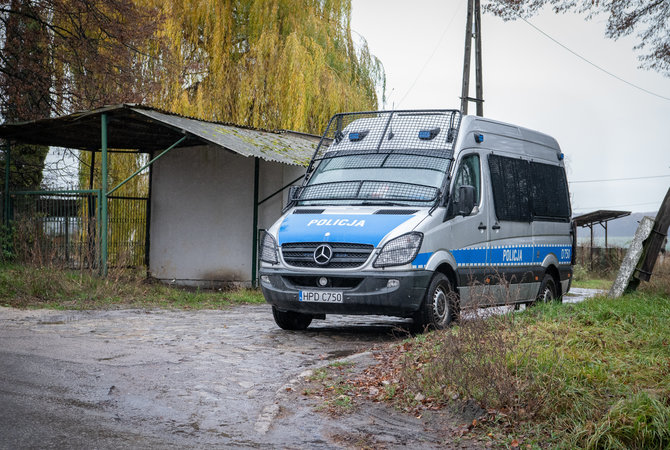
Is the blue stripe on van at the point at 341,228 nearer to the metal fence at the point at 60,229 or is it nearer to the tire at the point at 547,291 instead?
the tire at the point at 547,291

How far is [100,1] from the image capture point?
18344mm

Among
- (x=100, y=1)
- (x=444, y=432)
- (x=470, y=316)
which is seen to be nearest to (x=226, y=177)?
(x=100, y=1)

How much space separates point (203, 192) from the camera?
58.2 ft

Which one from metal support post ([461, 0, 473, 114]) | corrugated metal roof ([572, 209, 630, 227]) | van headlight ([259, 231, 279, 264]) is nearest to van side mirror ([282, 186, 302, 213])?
van headlight ([259, 231, 279, 264])

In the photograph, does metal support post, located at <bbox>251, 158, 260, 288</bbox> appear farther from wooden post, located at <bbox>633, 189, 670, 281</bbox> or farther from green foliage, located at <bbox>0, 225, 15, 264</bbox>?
wooden post, located at <bbox>633, 189, 670, 281</bbox>

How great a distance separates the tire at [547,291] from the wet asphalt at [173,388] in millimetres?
3013

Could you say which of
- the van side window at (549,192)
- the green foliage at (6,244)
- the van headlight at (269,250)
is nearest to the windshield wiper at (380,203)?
the van headlight at (269,250)

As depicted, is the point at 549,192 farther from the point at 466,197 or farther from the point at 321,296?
the point at 321,296

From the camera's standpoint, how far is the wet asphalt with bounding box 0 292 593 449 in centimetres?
494

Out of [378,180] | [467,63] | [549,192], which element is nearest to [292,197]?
[378,180]

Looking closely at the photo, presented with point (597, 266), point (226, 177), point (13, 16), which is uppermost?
point (13, 16)

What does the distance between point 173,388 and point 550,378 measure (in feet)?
9.60

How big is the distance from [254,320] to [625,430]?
23.9 feet

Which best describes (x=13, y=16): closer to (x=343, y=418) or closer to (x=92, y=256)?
(x=92, y=256)
